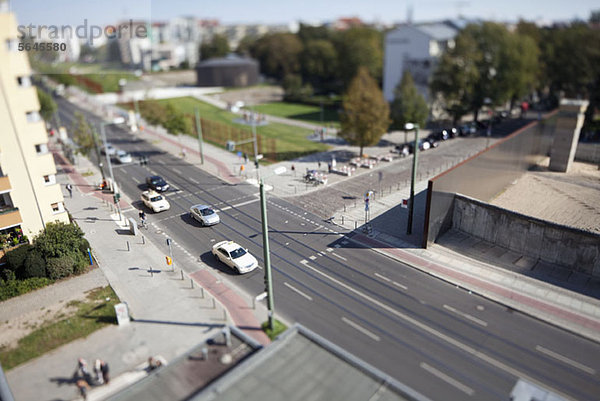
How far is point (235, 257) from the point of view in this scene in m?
26.4

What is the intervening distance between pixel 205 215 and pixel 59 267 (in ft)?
37.2

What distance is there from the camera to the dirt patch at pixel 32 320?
2078 cm

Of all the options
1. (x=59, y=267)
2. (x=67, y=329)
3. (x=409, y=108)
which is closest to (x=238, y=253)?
(x=67, y=329)

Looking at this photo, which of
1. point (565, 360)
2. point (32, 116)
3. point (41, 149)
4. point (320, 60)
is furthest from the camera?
point (320, 60)

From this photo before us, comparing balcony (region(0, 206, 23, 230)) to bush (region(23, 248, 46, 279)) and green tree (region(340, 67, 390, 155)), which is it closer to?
bush (region(23, 248, 46, 279))

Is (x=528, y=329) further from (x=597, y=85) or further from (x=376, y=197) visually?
(x=597, y=85)

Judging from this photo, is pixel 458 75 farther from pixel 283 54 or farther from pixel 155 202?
pixel 283 54

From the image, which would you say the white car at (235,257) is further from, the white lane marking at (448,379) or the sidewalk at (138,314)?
the white lane marking at (448,379)

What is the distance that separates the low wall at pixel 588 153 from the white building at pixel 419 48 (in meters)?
27.9

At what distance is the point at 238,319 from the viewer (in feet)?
70.6

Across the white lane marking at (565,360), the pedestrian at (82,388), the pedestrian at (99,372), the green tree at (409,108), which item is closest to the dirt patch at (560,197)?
the white lane marking at (565,360)

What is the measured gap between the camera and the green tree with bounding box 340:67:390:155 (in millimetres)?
47750

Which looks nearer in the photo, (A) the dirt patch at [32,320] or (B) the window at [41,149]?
(A) the dirt patch at [32,320]

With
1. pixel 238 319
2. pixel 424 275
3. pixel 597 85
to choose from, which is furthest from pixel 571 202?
pixel 597 85
